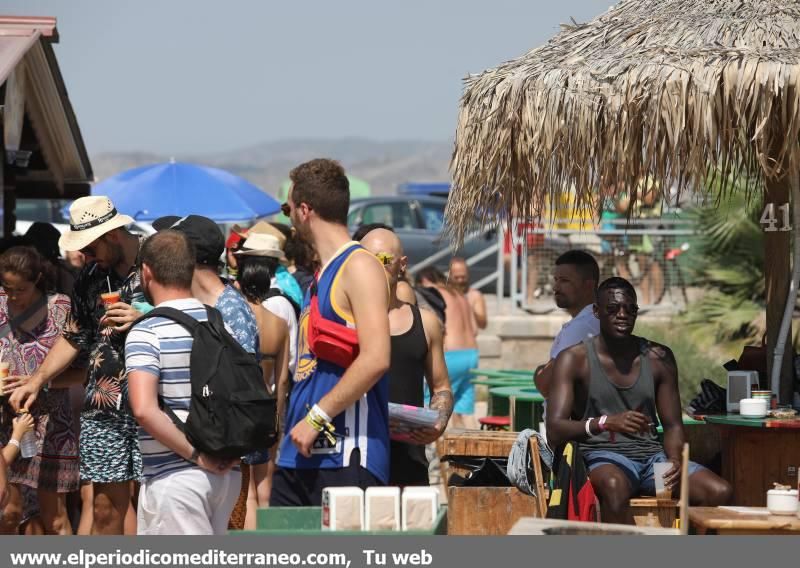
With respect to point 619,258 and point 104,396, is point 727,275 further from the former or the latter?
point 104,396

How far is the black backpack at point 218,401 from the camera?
4.40m

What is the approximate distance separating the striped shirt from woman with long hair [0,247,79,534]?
2297 mm

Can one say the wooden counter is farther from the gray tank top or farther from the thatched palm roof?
the thatched palm roof

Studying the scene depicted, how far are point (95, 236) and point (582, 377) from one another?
218 centimetres

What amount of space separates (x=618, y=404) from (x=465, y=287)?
7.30m

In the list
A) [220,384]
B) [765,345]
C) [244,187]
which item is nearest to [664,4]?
[765,345]

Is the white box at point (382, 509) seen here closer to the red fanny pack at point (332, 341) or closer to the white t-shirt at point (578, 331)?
the red fanny pack at point (332, 341)

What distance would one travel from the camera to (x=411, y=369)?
5.71 metres

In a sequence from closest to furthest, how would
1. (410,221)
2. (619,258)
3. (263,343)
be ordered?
(263,343) < (619,258) < (410,221)

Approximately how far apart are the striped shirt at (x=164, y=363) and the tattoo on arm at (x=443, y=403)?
4.74 feet

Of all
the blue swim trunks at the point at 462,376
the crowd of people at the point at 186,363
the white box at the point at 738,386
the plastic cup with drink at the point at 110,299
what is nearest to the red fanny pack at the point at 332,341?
the crowd of people at the point at 186,363

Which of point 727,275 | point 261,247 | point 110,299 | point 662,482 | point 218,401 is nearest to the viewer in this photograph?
point 218,401

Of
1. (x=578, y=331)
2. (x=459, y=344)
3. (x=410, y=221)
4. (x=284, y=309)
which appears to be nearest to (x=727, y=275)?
(x=459, y=344)

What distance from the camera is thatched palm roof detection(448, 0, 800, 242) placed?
5562mm
